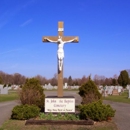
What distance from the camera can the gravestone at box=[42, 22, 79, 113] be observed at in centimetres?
1253

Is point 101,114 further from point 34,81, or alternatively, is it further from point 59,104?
point 34,81

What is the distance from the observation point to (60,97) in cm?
1279

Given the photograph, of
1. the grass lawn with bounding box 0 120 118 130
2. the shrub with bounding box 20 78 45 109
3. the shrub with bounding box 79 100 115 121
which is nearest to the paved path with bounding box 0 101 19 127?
the grass lawn with bounding box 0 120 118 130

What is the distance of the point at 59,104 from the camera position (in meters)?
12.5

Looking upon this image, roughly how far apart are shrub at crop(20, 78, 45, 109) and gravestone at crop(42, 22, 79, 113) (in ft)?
3.57

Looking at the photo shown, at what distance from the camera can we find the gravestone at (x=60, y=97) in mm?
12531

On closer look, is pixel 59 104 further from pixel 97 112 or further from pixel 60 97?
pixel 97 112

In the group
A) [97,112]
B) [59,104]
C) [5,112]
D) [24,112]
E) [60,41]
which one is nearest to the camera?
[97,112]

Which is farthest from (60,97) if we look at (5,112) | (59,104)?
(5,112)

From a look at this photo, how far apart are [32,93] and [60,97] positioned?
5.27ft

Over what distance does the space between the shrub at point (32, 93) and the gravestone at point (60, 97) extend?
1.09 metres

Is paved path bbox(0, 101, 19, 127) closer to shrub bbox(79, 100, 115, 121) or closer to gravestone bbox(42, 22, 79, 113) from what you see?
gravestone bbox(42, 22, 79, 113)

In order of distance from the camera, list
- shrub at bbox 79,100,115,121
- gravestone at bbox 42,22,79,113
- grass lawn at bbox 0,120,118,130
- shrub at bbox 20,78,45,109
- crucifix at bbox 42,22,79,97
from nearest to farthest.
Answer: grass lawn at bbox 0,120,118,130, shrub at bbox 79,100,115,121, gravestone at bbox 42,22,79,113, crucifix at bbox 42,22,79,97, shrub at bbox 20,78,45,109

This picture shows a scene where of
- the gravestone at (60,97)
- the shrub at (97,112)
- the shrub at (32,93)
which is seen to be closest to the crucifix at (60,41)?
the gravestone at (60,97)
